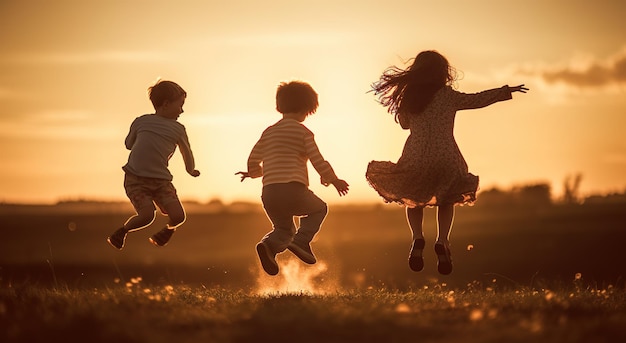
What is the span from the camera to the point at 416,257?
1221 centimetres

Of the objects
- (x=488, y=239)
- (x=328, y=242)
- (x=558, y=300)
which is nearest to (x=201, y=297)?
(x=328, y=242)

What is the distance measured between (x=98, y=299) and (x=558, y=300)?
514 centimetres

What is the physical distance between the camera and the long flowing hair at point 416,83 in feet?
41.4

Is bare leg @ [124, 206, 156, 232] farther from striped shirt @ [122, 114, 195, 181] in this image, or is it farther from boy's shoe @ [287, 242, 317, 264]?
boy's shoe @ [287, 242, 317, 264]

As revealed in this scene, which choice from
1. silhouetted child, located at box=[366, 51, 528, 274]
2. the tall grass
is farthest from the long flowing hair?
the tall grass

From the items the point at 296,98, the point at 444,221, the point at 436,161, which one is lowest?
the point at 444,221

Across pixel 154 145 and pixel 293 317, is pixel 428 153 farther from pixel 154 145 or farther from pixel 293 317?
pixel 293 317

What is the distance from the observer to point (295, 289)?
37.4ft

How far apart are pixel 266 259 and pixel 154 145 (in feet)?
7.58

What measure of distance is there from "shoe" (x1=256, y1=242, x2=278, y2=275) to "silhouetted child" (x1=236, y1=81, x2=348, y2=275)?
0.09 ft

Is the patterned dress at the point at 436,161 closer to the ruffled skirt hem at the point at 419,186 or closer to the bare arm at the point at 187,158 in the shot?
the ruffled skirt hem at the point at 419,186

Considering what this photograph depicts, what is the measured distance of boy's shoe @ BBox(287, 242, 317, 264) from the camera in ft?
39.2

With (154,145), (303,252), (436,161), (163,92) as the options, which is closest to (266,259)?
(303,252)

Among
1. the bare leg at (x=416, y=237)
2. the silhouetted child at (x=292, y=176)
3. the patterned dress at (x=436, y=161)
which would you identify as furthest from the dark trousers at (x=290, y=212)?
the bare leg at (x=416, y=237)
